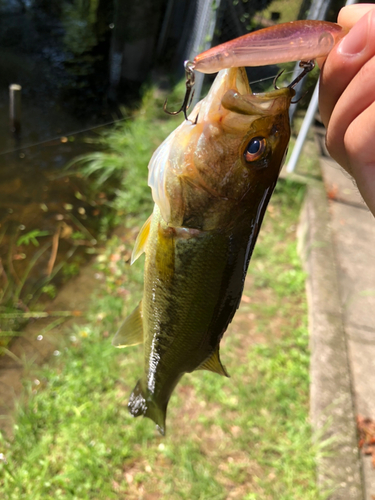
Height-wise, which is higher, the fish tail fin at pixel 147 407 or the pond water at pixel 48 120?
the fish tail fin at pixel 147 407

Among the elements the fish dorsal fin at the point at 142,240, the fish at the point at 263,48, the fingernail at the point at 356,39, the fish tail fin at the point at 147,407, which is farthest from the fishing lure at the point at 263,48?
the fish tail fin at the point at 147,407

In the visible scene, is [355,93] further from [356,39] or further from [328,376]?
[328,376]

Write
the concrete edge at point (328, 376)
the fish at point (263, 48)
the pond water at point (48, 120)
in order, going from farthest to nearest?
1. the pond water at point (48, 120)
2. the concrete edge at point (328, 376)
3. the fish at point (263, 48)

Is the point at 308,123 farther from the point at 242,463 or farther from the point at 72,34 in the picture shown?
the point at 72,34

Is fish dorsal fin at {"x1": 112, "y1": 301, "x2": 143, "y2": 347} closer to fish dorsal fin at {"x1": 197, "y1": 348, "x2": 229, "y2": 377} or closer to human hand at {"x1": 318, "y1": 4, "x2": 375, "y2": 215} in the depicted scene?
fish dorsal fin at {"x1": 197, "y1": 348, "x2": 229, "y2": 377}

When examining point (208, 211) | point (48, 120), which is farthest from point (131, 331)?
point (48, 120)

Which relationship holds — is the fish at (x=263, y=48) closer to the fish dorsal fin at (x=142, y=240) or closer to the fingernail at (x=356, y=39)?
the fingernail at (x=356, y=39)
